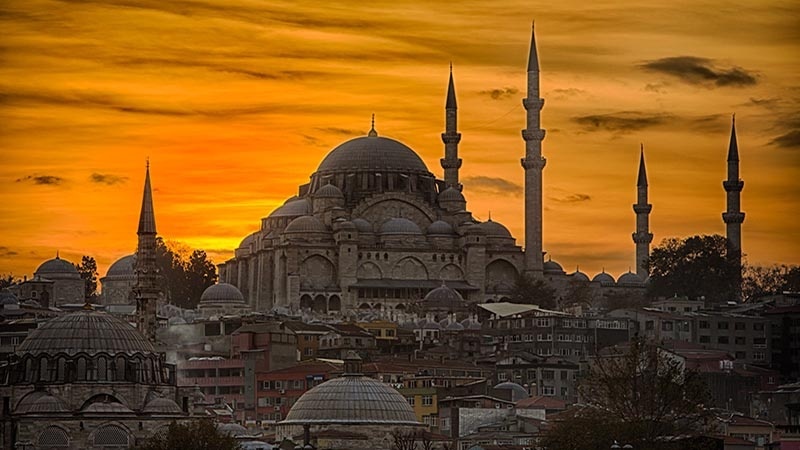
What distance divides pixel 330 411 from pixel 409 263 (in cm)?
5152

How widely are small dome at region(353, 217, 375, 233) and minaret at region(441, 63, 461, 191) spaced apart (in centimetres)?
600

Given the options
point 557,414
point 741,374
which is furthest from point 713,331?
point 557,414

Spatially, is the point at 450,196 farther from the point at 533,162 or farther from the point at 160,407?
the point at 160,407

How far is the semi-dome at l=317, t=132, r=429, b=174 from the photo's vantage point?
4742 inches

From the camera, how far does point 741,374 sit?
90.7m

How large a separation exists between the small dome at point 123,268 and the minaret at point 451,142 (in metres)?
15.0

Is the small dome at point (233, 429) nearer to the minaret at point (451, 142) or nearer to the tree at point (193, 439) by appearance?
the tree at point (193, 439)

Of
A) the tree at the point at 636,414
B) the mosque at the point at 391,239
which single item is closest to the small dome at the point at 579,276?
the mosque at the point at 391,239

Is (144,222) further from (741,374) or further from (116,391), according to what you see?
(741,374)

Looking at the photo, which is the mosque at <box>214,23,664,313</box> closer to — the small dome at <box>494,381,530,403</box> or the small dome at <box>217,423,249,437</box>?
the small dome at <box>494,381,530,403</box>

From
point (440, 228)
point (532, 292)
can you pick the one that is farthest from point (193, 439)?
point (440, 228)

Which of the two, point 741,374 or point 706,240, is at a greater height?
point 706,240

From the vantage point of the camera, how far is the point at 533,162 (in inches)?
4353

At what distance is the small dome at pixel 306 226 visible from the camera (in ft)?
371
